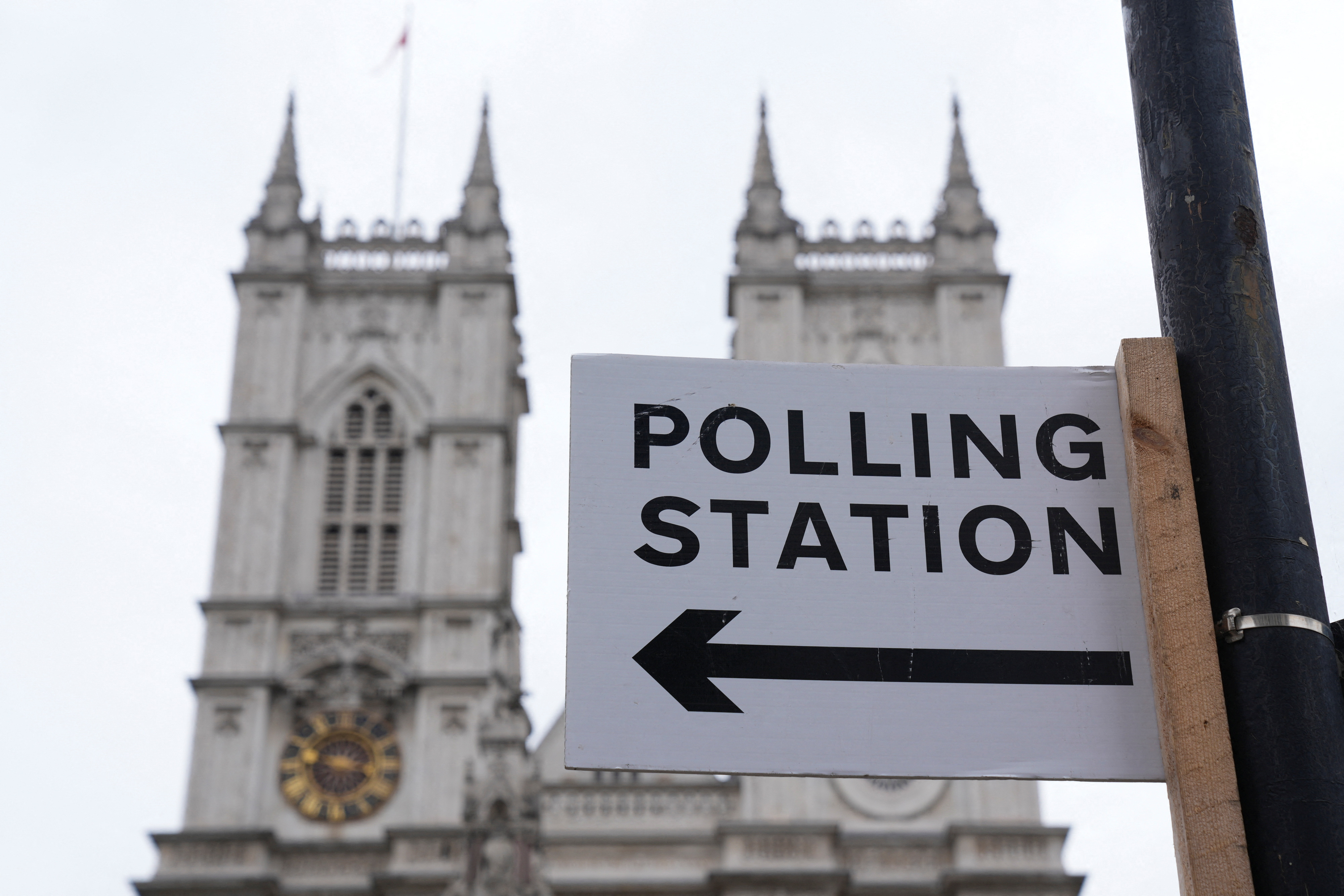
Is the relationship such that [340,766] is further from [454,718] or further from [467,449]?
[467,449]

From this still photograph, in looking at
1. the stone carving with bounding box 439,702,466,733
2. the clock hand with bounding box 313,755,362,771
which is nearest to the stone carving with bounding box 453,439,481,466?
the stone carving with bounding box 439,702,466,733

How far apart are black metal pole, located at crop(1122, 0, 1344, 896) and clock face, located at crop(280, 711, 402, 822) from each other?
28.8 metres

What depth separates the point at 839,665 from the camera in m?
2.50

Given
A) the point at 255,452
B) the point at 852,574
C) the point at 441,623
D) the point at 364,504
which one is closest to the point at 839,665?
the point at 852,574

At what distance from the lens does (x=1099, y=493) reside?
2590mm

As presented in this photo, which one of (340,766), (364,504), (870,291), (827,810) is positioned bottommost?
(827,810)

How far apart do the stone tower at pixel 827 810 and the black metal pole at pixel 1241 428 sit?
2615cm

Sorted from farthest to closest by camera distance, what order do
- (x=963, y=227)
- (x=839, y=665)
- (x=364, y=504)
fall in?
(x=963, y=227) → (x=364, y=504) → (x=839, y=665)

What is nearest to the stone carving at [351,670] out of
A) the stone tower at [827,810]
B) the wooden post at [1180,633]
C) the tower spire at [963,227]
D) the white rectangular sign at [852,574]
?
the stone tower at [827,810]

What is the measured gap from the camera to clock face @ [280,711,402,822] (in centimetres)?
2997

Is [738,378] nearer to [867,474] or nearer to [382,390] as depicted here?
[867,474]

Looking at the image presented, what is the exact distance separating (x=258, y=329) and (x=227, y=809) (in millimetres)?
8922

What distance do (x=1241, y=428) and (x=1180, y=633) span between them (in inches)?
10.3

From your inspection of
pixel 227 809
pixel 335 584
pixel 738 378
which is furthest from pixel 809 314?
pixel 738 378
